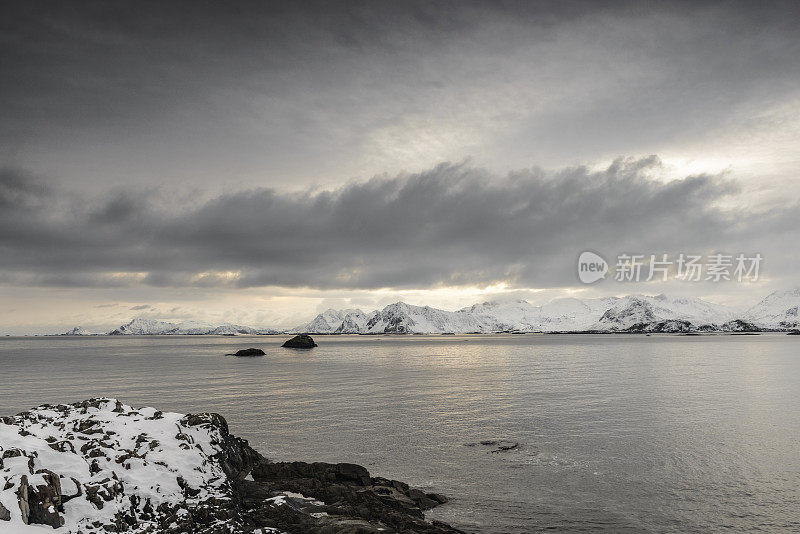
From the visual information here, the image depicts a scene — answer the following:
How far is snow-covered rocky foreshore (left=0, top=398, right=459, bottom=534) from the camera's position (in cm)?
1299

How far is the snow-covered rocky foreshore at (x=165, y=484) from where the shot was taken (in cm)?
1299

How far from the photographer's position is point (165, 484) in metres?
15.8

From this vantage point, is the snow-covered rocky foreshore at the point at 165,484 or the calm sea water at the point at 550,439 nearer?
the snow-covered rocky foreshore at the point at 165,484

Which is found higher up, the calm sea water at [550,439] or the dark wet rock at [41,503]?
the dark wet rock at [41,503]

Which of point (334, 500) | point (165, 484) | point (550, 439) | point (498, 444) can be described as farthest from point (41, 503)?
point (550, 439)

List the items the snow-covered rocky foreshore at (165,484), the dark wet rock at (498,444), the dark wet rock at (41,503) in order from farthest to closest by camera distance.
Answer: the dark wet rock at (498,444)
the snow-covered rocky foreshore at (165,484)
the dark wet rock at (41,503)

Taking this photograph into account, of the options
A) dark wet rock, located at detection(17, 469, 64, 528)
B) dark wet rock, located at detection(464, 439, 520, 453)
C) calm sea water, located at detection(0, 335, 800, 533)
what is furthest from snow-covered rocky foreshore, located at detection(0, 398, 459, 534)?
dark wet rock, located at detection(464, 439, 520, 453)

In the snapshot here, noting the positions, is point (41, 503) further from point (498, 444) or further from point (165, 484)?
point (498, 444)

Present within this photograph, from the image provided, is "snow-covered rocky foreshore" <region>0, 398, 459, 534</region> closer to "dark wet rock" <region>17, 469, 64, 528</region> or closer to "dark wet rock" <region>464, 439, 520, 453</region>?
"dark wet rock" <region>17, 469, 64, 528</region>

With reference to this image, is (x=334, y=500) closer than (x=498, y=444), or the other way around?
(x=334, y=500)

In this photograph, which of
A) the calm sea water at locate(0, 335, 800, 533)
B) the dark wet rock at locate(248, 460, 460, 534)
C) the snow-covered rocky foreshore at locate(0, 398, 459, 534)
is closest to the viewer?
the snow-covered rocky foreshore at locate(0, 398, 459, 534)

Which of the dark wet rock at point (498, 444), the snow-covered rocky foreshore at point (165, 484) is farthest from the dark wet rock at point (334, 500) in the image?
the dark wet rock at point (498, 444)

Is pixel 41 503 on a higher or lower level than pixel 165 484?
higher

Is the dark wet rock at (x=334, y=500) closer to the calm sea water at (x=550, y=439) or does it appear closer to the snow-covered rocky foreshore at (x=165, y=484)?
the snow-covered rocky foreshore at (x=165, y=484)
